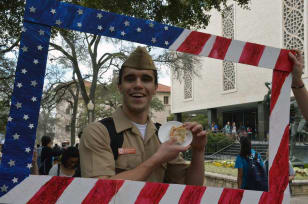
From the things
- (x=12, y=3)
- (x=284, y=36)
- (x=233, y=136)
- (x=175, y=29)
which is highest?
(x=284, y=36)

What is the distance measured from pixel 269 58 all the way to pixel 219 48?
35 centimetres

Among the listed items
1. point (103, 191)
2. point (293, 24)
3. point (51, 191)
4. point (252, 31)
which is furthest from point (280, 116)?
point (252, 31)

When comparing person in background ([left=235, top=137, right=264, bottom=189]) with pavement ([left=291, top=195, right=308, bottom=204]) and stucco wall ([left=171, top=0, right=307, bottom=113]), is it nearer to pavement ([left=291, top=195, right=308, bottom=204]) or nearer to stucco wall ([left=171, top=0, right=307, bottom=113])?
pavement ([left=291, top=195, right=308, bottom=204])

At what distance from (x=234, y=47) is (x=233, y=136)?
66.2 feet

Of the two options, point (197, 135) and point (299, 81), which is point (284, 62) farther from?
point (197, 135)

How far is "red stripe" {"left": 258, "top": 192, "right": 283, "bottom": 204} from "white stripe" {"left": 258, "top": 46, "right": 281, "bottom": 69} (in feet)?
2.54

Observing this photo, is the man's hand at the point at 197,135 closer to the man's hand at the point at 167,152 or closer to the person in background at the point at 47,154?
the man's hand at the point at 167,152

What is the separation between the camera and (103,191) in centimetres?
148

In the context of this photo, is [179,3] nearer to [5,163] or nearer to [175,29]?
[175,29]

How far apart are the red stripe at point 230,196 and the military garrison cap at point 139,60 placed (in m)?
0.82

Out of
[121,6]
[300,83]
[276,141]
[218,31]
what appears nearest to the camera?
[276,141]

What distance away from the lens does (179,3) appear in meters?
7.71

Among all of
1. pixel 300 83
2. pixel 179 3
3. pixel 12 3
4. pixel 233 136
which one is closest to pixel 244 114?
pixel 233 136

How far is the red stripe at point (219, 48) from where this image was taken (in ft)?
5.86
